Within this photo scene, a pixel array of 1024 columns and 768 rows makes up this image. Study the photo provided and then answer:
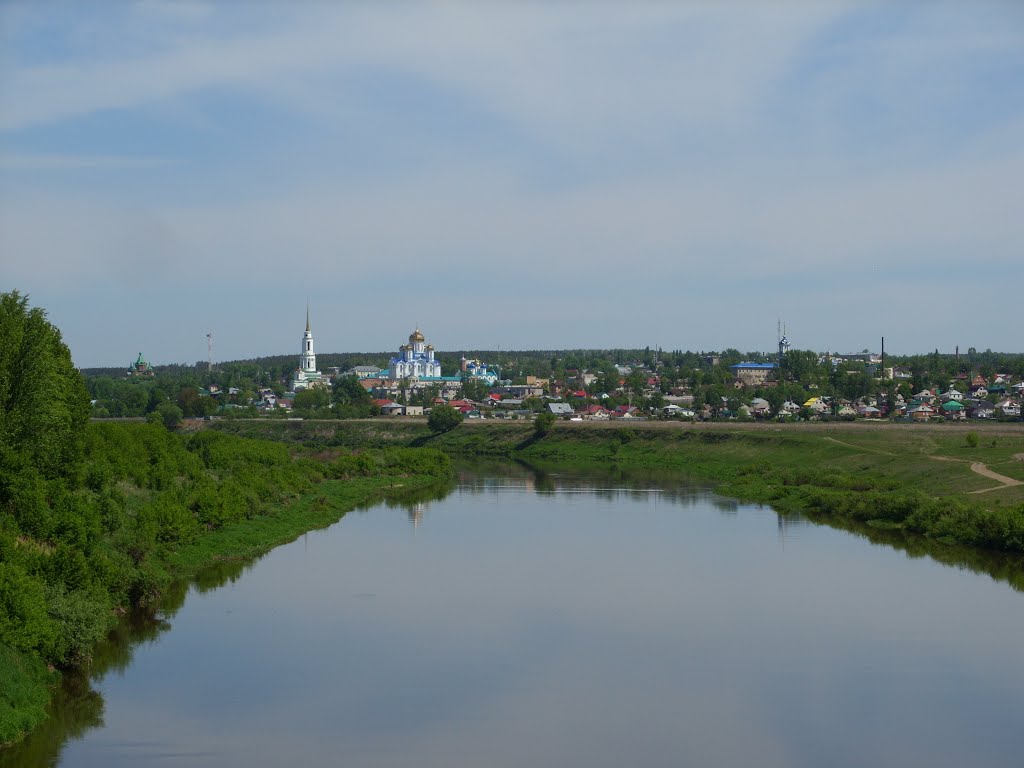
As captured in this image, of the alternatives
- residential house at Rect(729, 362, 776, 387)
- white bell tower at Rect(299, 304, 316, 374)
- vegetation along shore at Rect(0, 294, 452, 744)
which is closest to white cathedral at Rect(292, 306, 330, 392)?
white bell tower at Rect(299, 304, 316, 374)

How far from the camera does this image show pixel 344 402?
9750cm

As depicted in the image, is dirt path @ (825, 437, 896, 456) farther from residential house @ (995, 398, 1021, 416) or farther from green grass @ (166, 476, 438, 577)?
residential house @ (995, 398, 1021, 416)

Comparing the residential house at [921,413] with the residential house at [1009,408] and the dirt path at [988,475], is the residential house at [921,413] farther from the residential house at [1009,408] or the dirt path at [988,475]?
the dirt path at [988,475]

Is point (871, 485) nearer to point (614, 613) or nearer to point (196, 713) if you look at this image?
point (614, 613)

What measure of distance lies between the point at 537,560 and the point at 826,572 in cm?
719

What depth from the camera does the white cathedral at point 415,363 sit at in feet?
431

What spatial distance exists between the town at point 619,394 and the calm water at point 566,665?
48.4 m

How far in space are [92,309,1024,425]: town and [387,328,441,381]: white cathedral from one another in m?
0.11

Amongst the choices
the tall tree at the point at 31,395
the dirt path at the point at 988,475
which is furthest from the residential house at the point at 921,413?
the tall tree at the point at 31,395

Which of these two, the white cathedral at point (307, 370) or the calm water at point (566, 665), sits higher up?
the white cathedral at point (307, 370)

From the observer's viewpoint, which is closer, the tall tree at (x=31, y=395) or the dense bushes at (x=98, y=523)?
the dense bushes at (x=98, y=523)

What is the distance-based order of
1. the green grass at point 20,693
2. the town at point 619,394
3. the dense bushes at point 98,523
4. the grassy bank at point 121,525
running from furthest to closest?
the town at point 619,394 < the dense bushes at point 98,523 < the grassy bank at point 121,525 < the green grass at point 20,693

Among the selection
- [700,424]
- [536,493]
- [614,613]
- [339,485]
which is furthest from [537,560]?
[700,424]

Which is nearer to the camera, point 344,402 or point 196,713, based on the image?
point 196,713
